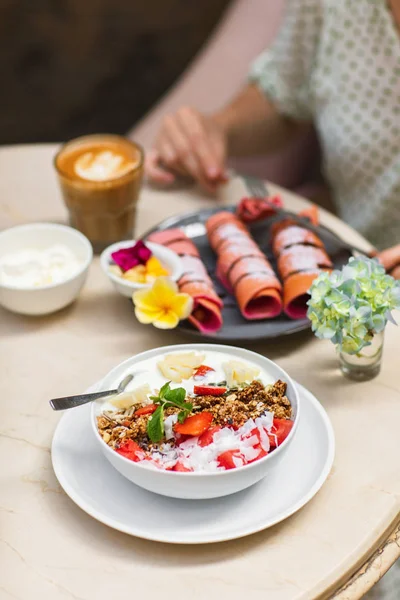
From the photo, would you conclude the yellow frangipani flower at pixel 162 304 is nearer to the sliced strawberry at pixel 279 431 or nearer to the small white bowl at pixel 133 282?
the small white bowl at pixel 133 282

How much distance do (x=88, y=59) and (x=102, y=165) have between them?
143cm

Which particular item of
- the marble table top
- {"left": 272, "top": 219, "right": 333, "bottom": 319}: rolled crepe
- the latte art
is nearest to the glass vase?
the marble table top

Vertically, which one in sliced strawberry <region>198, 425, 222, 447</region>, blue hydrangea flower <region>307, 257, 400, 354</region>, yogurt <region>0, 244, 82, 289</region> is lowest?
yogurt <region>0, 244, 82, 289</region>

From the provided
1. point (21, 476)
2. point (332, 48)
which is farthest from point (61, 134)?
Answer: point (21, 476)

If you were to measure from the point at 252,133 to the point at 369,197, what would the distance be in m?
0.35

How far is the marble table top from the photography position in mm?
783

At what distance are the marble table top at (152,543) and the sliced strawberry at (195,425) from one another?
0.41ft

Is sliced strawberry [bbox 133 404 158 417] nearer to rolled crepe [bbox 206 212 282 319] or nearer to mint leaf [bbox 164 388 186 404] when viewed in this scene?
mint leaf [bbox 164 388 186 404]

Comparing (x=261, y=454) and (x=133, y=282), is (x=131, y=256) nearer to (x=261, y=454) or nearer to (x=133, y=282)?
(x=133, y=282)

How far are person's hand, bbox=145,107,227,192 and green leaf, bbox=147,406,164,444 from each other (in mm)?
806

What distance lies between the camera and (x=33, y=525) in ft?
2.79

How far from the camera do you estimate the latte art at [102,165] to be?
136 centimetres

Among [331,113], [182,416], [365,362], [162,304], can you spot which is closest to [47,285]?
[162,304]

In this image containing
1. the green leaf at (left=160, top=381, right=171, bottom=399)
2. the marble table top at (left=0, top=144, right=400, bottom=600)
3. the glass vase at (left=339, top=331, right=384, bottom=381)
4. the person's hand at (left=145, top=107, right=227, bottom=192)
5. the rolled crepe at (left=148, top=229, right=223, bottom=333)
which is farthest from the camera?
the person's hand at (left=145, top=107, right=227, bottom=192)
